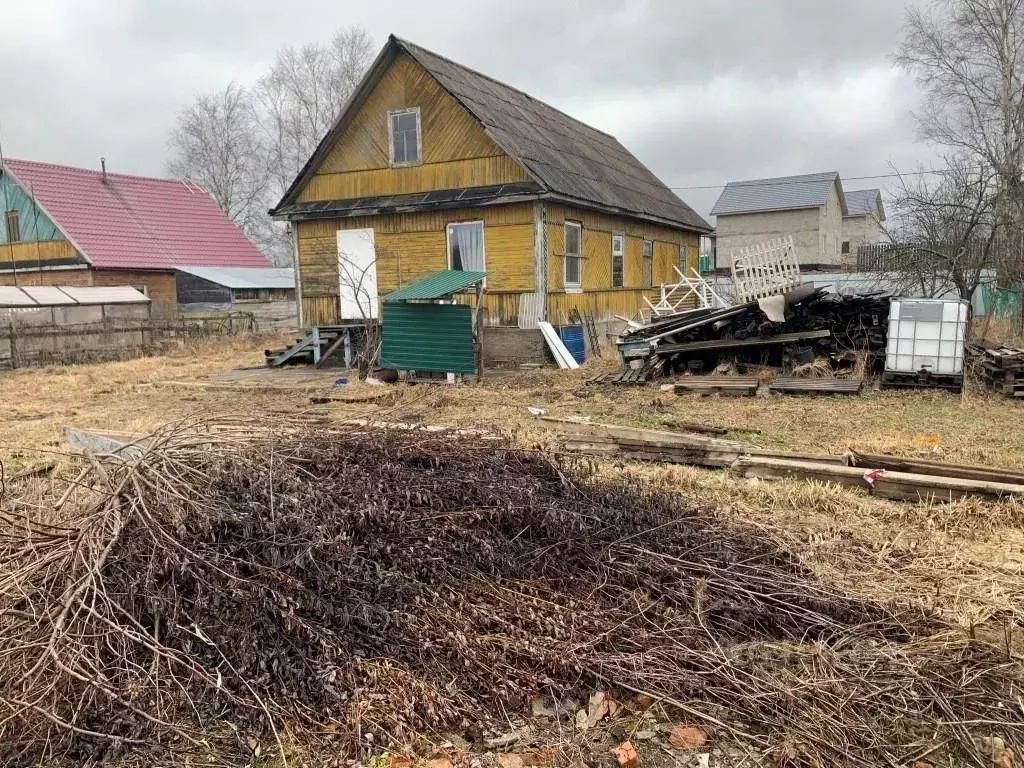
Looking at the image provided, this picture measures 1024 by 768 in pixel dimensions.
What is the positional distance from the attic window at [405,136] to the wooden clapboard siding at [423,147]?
13cm

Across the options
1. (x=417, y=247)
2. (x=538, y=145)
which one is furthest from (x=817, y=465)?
(x=538, y=145)

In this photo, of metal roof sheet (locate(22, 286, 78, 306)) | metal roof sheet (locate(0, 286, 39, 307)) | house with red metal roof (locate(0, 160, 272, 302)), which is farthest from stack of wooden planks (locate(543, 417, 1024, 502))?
house with red metal roof (locate(0, 160, 272, 302))

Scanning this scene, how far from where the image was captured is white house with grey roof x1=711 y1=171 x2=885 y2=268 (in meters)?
41.0

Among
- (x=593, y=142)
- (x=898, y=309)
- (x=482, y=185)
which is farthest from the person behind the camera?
(x=593, y=142)

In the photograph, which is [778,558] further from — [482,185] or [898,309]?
[482,185]

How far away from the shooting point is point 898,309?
10.7 metres

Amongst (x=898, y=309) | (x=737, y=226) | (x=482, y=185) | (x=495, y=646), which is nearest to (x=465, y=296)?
(x=482, y=185)

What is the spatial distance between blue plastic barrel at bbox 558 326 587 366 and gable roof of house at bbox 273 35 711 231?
9.33 ft

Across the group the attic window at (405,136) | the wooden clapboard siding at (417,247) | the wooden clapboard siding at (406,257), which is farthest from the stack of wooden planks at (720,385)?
the attic window at (405,136)

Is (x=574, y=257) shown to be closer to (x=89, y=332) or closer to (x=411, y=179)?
(x=411, y=179)

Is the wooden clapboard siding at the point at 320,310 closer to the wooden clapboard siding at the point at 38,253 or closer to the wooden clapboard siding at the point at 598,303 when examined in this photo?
the wooden clapboard siding at the point at 598,303

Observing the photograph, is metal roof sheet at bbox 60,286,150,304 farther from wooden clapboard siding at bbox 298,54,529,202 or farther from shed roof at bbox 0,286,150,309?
wooden clapboard siding at bbox 298,54,529,202

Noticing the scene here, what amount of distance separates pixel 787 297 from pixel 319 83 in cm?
3863

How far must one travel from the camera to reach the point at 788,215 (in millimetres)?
41312
